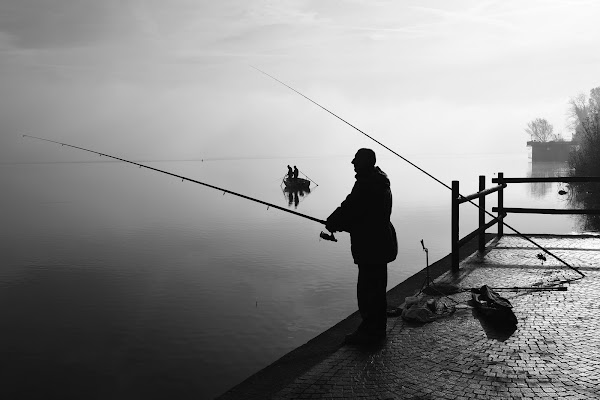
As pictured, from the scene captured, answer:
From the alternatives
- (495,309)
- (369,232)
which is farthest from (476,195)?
(369,232)

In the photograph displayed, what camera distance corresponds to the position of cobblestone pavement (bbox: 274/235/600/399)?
4508mm

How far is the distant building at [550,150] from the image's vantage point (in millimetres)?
145125

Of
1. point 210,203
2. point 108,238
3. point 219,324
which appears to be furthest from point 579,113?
point 219,324

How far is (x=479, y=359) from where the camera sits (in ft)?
17.0

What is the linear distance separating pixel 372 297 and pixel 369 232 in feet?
2.41

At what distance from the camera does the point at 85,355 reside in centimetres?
1001

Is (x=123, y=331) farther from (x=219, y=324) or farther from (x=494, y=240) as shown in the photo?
(x=494, y=240)

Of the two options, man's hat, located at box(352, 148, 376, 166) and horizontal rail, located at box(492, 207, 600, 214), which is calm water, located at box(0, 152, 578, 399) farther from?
man's hat, located at box(352, 148, 376, 166)

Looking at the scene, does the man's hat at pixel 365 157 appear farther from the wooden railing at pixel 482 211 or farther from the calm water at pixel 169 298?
the calm water at pixel 169 298

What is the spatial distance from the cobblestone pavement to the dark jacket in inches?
40.2

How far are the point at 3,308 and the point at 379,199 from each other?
12.0m

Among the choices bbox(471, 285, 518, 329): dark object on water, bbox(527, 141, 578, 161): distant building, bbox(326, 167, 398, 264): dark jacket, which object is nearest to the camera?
bbox(326, 167, 398, 264): dark jacket

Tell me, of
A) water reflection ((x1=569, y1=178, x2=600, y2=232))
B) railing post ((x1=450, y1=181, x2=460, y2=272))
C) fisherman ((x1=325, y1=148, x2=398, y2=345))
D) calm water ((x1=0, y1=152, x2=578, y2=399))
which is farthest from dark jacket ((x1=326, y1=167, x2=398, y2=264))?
water reflection ((x1=569, y1=178, x2=600, y2=232))

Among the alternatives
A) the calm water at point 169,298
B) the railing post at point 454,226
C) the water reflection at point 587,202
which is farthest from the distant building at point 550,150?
the railing post at point 454,226
